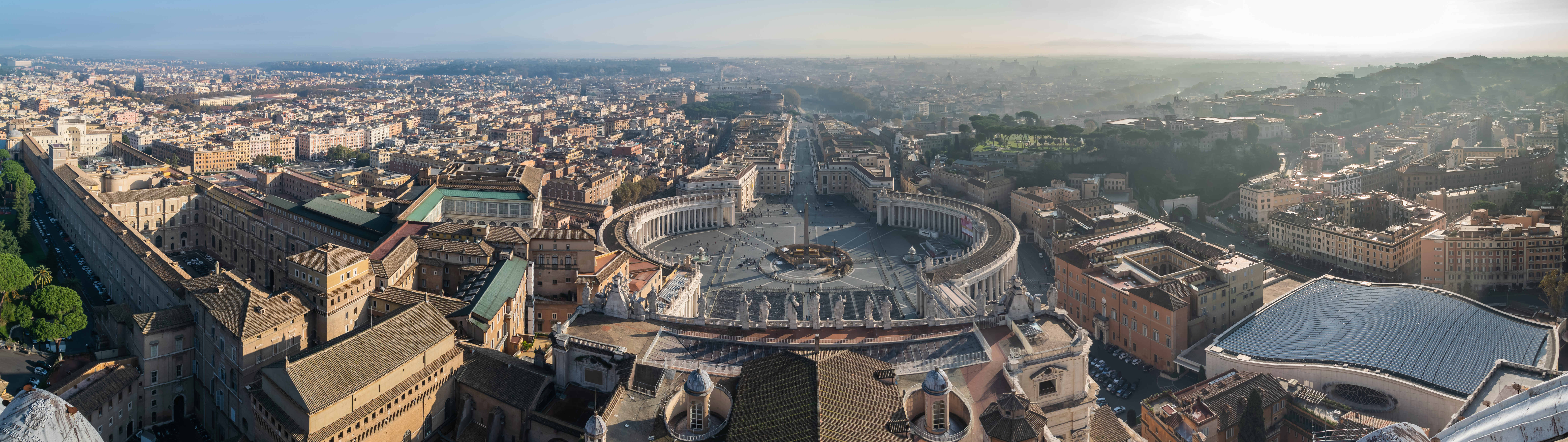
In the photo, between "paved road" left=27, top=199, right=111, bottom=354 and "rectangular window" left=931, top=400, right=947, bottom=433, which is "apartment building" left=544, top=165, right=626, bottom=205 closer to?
"paved road" left=27, top=199, right=111, bottom=354

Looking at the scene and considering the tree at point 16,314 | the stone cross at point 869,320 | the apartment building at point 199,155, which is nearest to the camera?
the stone cross at point 869,320

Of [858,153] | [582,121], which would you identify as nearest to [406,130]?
[582,121]

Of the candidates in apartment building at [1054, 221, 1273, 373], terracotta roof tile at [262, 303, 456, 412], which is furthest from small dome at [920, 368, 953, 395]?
apartment building at [1054, 221, 1273, 373]

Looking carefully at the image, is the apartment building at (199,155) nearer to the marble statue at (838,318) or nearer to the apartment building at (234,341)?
the apartment building at (234,341)

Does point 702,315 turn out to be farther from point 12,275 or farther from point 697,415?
point 12,275

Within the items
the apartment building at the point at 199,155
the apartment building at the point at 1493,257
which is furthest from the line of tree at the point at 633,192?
the apartment building at the point at 1493,257

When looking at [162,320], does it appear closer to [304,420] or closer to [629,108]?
[304,420]
